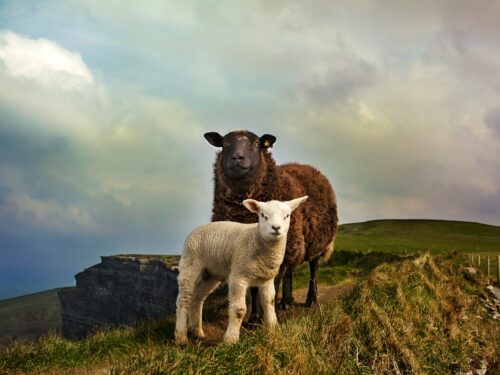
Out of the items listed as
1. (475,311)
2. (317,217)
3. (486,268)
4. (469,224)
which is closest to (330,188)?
(317,217)

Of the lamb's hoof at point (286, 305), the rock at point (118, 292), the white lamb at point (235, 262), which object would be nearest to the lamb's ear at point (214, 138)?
the white lamb at point (235, 262)

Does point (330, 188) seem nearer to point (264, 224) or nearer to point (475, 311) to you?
point (475, 311)

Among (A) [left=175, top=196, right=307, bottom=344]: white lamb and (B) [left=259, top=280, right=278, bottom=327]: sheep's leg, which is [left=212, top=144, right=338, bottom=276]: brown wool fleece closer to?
(A) [left=175, top=196, right=307, bottom=344]: white lamb

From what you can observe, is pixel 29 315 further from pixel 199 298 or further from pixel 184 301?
pixel 184 301

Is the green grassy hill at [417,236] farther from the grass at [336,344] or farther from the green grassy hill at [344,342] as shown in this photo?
the grass at [336,344]

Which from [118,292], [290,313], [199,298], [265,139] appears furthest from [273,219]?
[118,292]

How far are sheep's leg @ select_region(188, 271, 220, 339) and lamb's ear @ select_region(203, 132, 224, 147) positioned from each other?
357cm

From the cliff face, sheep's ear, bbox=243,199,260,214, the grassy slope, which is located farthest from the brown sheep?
the grassy slope

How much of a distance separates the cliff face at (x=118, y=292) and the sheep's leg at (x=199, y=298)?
44528 mm

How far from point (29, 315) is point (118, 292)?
35.9 meters

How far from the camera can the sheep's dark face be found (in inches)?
378

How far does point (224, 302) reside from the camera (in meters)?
12.9

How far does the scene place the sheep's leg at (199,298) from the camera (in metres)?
8.69

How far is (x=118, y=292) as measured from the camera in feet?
258
